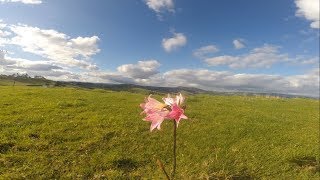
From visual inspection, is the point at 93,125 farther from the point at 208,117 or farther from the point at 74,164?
the point at 208,117

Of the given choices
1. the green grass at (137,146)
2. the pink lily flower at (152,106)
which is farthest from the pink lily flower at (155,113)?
the green grass at (137,146)

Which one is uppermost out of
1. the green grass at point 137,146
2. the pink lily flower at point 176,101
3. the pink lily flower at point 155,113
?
the pink lily flower at point 176,101

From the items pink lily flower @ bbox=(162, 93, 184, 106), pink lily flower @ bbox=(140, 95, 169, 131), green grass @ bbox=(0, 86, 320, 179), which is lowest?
green grass @ bbox=(0, 86, 320, 179)

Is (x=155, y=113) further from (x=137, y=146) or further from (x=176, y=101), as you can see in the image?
(x=137, y=146)

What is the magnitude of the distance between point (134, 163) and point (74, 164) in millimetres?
2666

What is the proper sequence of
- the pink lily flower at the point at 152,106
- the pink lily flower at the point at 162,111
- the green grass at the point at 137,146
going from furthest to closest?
the green grass at the point at 137,146 → the pink lily flower at the point at 152,106 → the pink lily flower at the point at 162,111

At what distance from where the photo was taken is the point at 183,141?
64.5 feet

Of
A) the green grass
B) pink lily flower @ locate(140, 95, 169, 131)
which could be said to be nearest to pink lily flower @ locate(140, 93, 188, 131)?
pink lily flower @ locate(140, 95, 169, 131)

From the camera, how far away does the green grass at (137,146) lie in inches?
609

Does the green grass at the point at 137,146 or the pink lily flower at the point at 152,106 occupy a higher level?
the pink lily flower at the point at 152,106

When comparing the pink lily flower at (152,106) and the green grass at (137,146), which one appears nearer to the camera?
the pink lily flower at (152,106)

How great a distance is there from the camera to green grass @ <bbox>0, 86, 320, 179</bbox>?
50.7 feet

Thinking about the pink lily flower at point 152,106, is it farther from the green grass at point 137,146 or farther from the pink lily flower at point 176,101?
the green grass at point 137,146

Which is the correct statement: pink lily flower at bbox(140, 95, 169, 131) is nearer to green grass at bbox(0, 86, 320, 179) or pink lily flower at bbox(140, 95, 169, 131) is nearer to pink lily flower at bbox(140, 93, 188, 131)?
pink lily flower at bbox(140, 93, 188, 131)
